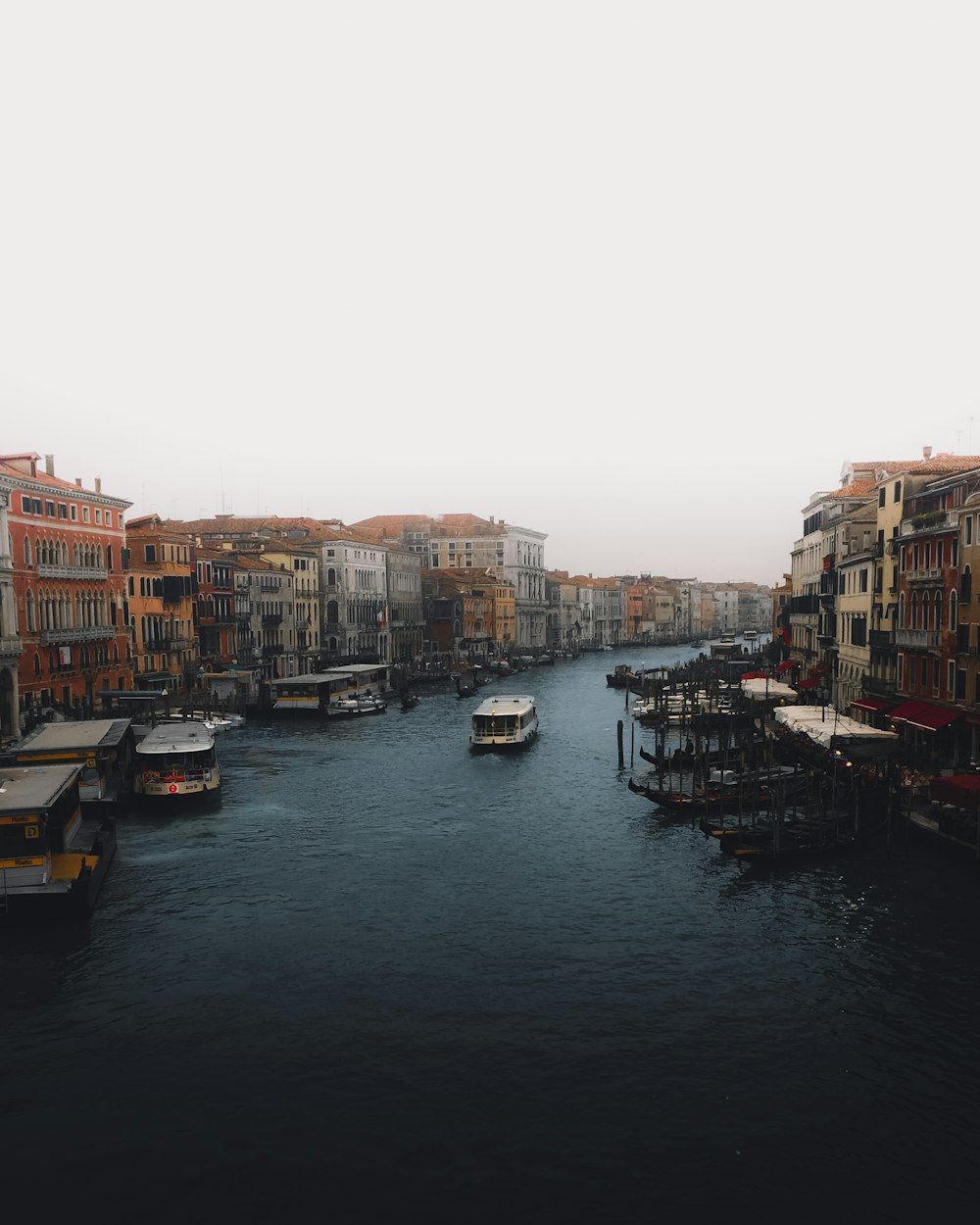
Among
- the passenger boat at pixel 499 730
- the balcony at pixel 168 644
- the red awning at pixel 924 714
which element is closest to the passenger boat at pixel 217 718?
the balcony at pixel 168 644

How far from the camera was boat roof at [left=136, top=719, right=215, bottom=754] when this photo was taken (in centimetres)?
3669

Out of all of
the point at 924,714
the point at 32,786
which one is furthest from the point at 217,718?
the point at 924,714

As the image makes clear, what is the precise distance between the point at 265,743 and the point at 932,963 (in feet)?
129

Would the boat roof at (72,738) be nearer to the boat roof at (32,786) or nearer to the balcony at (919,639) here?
the boat roof at (32,786)

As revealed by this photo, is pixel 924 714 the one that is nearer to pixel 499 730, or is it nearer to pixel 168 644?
pixel 499 730

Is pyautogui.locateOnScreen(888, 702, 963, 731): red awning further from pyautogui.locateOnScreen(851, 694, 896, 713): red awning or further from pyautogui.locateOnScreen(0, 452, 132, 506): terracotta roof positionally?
pyautogui.locateOnScreen(0, 452, 132, 506): terracotta roof

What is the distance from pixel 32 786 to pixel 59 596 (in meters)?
31.3

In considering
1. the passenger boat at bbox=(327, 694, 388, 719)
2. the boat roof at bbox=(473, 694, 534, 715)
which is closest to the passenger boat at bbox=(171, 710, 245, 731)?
the passenger boat at bbox=(327, 694, 388, 719)

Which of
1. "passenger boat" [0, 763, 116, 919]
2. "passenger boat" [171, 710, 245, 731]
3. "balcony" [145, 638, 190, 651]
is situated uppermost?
"balcony" [145, 638, 190, 651]

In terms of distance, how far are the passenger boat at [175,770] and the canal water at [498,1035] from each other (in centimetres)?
455

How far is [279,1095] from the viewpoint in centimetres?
1590

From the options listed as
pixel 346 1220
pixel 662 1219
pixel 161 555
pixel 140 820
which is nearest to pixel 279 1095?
pixel 346 1220

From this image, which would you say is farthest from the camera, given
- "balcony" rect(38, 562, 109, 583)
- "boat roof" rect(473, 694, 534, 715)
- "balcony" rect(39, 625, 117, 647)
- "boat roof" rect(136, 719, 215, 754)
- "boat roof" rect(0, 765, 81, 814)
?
"boat roof" rect(473, 694, 534, 715)

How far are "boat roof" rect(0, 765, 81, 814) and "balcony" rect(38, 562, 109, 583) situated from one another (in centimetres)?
2604
